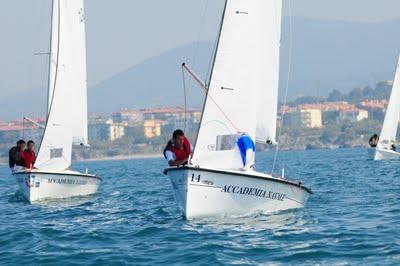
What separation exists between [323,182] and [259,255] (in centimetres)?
2015

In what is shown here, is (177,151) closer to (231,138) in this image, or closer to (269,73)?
(231,138)

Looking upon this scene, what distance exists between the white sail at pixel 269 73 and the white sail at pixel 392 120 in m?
42.2

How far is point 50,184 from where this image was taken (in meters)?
32.4

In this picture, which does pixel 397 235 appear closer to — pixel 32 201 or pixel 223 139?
pixel 223 139

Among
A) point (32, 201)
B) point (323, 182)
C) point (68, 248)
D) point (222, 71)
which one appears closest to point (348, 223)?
point (222, 71)

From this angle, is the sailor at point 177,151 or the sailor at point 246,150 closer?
the sailor at point 246,150

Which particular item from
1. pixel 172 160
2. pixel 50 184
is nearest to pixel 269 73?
pixel 172 160

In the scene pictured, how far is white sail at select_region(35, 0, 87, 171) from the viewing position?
33906 millimetres

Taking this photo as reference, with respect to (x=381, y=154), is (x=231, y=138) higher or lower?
higher

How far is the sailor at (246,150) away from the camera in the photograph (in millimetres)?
23531

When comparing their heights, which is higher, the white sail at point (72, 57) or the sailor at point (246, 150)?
the white sail at point (72, 57)

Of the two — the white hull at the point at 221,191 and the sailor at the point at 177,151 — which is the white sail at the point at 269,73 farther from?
the white hull at the point at 221,191

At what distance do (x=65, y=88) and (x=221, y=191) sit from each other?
13885 millimetres

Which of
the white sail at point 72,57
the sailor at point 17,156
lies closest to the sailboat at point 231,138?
the white sail at point 72,57
